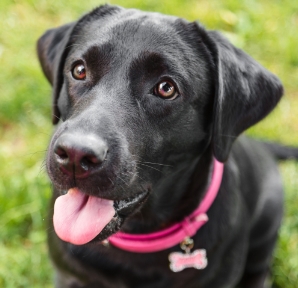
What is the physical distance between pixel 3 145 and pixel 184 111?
2.12 metres

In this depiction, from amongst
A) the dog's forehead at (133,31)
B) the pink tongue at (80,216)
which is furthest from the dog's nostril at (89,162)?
the dog's forehead at (133,31)

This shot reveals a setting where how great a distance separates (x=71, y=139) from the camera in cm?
195

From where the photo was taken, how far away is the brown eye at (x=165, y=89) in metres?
2.30

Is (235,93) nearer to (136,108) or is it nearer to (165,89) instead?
(165,89)

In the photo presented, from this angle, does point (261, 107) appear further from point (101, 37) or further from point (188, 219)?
point (101, 37)

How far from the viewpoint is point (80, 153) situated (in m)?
1.93

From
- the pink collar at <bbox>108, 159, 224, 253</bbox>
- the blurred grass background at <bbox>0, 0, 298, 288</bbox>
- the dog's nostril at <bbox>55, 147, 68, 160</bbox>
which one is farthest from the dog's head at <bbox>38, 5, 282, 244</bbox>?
the blurred grass background at <bbox>0, 0, 298, 288</bbox>

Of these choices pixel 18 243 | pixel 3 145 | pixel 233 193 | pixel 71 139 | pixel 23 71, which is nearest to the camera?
pixel 71 139

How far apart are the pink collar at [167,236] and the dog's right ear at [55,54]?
27.4 inches

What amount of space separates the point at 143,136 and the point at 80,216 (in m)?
0.42

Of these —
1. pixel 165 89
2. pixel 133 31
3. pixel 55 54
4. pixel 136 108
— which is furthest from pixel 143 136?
pixel 55 54

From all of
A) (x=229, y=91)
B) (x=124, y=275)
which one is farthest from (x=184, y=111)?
(x=124, y=275)

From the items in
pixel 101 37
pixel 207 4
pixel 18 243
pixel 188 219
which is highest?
pixel 101 37

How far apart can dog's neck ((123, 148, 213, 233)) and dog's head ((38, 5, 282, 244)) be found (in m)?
0.01
